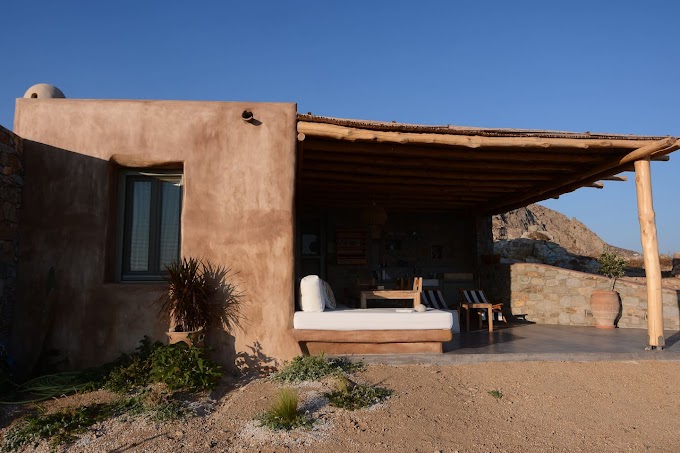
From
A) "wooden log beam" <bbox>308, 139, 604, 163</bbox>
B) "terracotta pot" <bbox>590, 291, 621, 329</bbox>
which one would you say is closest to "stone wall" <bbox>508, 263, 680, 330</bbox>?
"terracotta pot" <bbox>590, 291, 621, 329</bbox>

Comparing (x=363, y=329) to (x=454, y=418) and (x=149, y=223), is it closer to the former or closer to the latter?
(x=454, y=418)

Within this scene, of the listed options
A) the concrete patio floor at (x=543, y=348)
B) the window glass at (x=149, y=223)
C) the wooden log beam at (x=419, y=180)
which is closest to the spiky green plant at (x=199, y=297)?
the window glass at (x=149, y=223)

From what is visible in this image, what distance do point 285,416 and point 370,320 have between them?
1935 mm

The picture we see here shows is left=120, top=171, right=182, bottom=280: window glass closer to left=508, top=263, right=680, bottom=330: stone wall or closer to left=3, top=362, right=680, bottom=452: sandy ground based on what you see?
left=3, top=362, right=680, bottom=452: sandy ground

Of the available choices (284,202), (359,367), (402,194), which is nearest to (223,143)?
(284,202)

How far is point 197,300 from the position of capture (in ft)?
16.8

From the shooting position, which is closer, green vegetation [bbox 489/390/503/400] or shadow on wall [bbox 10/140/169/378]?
green vegetation [bbox 489/390/503/400]

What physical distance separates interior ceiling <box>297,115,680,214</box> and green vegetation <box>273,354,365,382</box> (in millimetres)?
2633

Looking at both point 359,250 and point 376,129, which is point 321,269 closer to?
point 359,250

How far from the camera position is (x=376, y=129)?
5.59 m

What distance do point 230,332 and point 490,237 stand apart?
7.97 metres

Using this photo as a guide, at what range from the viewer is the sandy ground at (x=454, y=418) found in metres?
3.60

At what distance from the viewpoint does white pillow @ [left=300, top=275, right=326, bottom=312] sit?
562 centimetres

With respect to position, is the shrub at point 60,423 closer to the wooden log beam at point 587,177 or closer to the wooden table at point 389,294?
the wooden table at point 389,294
